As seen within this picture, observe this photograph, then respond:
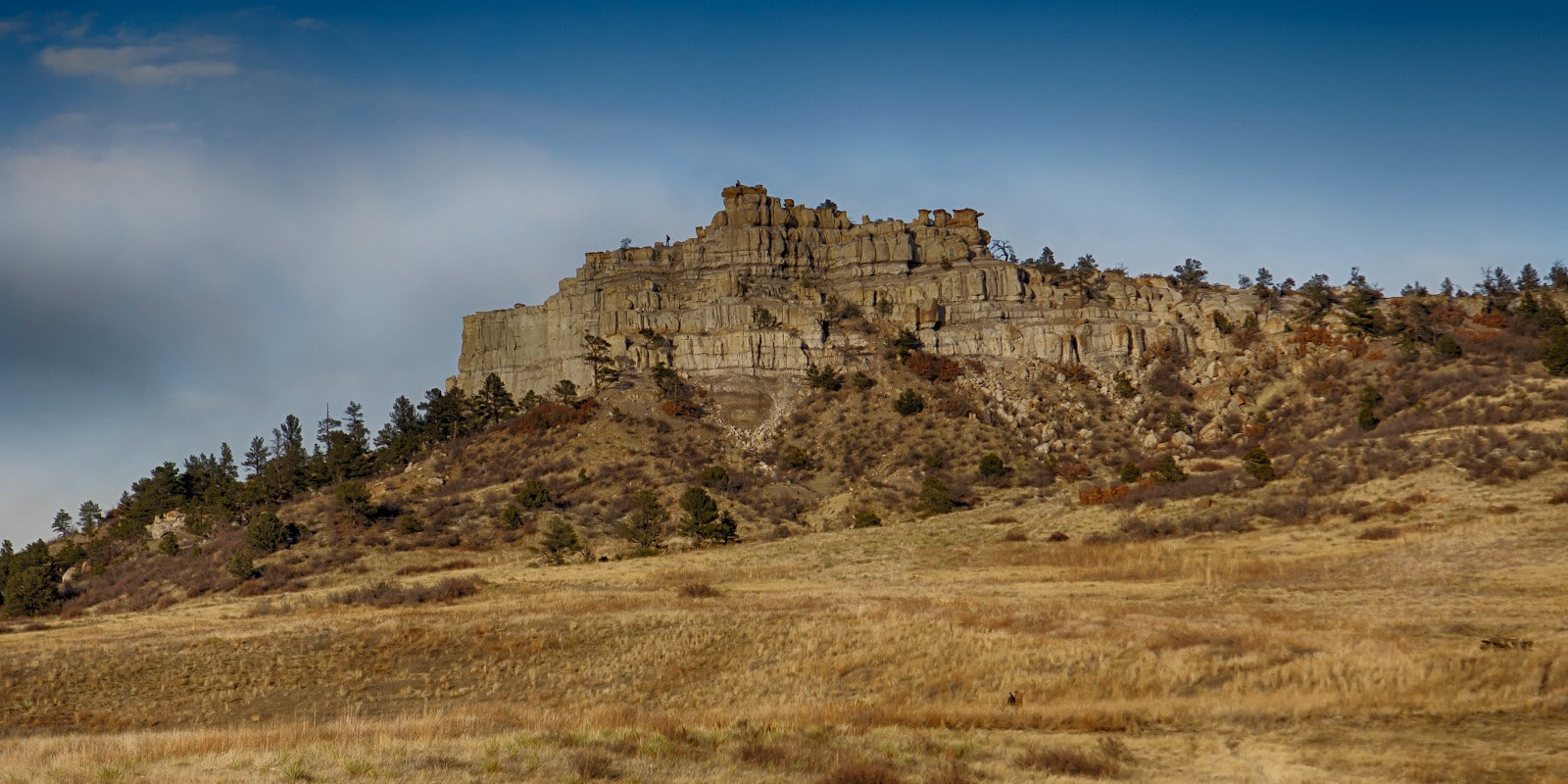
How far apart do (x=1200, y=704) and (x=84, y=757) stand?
739 inches

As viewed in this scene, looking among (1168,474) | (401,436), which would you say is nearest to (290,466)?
(401,436)

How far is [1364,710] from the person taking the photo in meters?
18.5

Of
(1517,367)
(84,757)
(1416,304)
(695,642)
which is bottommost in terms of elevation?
(695,642)

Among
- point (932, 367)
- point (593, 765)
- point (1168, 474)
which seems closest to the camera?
point (593, 765)

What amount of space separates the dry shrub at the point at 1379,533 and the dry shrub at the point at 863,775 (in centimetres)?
3354

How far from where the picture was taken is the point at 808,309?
11369 cm

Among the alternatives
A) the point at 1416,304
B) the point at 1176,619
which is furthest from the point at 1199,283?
the point at 1176,619

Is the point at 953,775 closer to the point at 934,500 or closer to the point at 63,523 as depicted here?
the point at 934,500

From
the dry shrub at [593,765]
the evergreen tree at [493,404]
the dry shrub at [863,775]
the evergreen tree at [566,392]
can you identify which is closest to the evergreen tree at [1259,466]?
the dry shrub at [863,775]

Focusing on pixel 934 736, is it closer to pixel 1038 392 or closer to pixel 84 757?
pixel 84 757

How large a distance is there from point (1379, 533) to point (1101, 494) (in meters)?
21.5

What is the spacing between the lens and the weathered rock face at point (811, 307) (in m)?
107

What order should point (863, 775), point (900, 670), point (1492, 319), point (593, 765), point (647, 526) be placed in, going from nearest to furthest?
point (863, 775) → point (593, 765) → point (900, 670) → point (647, 526) → point (1492, 319)

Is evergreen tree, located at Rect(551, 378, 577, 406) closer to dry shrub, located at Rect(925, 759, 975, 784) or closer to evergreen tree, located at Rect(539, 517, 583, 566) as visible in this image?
evergreen tree, located at Rect(539, 517, 583, 566)
